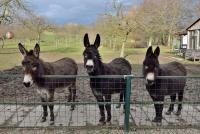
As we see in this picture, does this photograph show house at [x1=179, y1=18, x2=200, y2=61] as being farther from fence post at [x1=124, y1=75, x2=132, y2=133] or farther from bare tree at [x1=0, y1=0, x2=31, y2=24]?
fence post at [x1=124, y1=75, x2=132, y2=133]

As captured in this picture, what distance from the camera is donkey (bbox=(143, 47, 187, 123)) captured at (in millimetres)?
5477

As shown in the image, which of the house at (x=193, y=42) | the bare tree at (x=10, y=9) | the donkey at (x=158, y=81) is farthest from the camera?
the house at (x=193, y=42)

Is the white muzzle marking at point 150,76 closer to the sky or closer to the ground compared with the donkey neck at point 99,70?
closer to the ground

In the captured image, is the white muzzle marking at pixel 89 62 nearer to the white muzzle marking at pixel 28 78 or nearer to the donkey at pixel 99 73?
the donkey at pixel 99 73

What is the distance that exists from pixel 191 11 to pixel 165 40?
48.0 feet

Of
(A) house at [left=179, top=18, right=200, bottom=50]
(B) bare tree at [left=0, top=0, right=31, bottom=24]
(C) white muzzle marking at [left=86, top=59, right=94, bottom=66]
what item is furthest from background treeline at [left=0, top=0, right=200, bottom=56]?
(C) white muzzle marking at [left=86, top=59, right=94, bottom=66]

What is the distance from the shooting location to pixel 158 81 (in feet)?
19.0

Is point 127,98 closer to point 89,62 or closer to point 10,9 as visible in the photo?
point 89,62

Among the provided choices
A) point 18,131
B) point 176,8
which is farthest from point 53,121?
point 176,8

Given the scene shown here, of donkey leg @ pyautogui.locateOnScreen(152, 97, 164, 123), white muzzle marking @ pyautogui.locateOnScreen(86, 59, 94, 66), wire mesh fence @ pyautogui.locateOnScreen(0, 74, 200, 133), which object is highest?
white muzzle marking @ pyautogui.locateOnScreen(86, 59, 94, 66)

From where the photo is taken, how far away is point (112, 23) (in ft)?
97.5

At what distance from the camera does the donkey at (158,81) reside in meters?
5.48

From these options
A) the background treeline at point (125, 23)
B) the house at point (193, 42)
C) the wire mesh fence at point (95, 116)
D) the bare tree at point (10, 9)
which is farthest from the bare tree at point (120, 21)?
the wire mesh fence at point (95, 116)

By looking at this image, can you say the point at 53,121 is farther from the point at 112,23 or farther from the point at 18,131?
the point at 112,23
